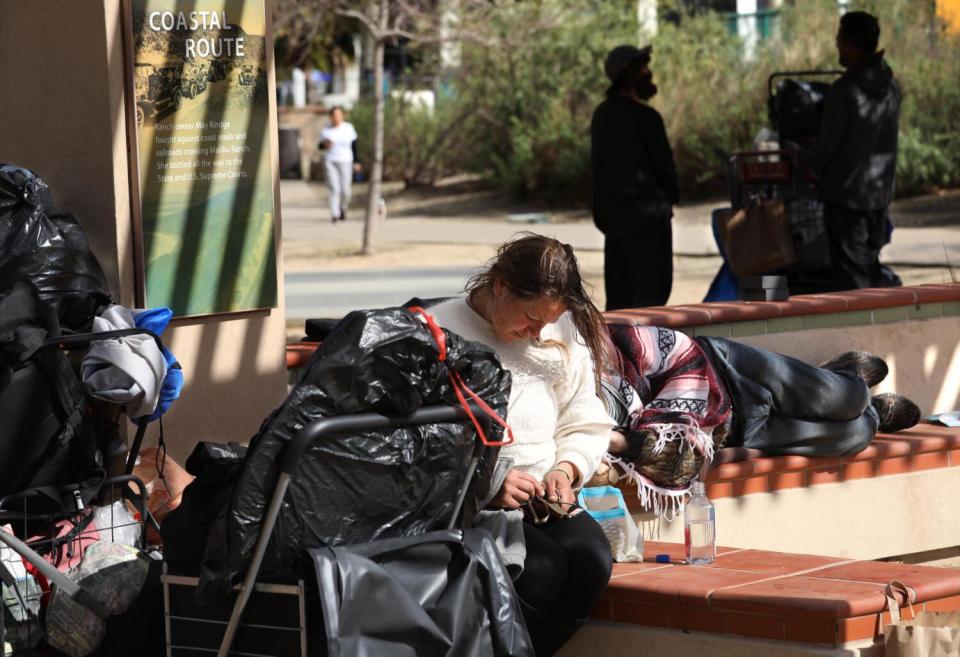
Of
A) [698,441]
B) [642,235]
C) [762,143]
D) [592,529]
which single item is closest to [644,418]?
[698,441]

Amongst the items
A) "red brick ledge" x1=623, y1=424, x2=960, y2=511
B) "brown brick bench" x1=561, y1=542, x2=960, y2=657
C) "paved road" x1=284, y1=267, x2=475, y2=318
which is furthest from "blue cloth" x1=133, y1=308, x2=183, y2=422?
"paved road" x1=284, y1=267, x2=475, y2=318

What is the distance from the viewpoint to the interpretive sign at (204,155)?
5188mm

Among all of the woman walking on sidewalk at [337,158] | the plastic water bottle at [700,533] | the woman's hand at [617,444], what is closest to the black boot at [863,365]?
the woman's hand at [617,444]

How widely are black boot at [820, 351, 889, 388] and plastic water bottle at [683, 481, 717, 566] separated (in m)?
1.85

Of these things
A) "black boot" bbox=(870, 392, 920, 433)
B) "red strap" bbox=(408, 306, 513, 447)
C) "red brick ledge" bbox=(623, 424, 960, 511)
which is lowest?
"red brick ledge" bbox=(623, 424, 960, 511)

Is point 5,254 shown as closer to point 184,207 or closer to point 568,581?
point 184,207

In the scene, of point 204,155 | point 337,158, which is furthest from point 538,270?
point 337,158

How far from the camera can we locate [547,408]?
176 inches

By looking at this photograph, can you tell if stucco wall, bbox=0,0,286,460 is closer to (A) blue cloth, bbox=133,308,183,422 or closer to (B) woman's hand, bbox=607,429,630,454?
(A) blue cloth, bbox=133,308,183,422

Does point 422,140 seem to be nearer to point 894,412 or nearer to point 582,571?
point 894,412

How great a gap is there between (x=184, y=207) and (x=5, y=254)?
838mm

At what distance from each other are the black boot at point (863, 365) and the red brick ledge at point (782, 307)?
23 centimetres

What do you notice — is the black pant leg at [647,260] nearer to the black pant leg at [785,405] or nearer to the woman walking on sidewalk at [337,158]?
the black pant leg at [785,405]

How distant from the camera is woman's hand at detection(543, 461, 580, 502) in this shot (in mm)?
4332
